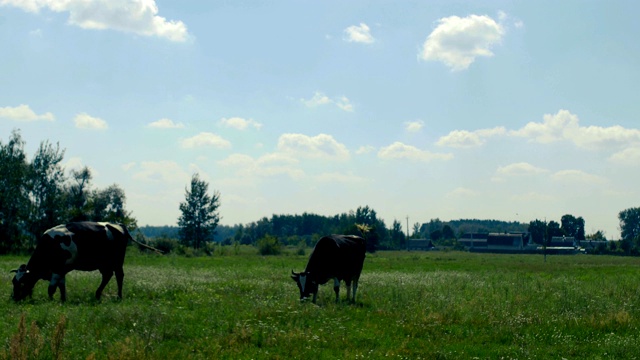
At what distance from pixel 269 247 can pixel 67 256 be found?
230 feet

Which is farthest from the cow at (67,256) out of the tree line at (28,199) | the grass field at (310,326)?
the tree line at (28,199)

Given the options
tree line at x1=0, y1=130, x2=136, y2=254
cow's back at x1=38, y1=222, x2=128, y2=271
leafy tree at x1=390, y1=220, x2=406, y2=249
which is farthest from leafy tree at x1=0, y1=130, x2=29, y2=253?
leafy tree at x1=390, y1=220, x2=406, y2=249

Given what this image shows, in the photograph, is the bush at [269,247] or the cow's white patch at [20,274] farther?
the bush at [269,247]

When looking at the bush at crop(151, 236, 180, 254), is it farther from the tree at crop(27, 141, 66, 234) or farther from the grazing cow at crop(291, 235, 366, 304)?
the grazing cow at crop(291, 235, 366, 304)

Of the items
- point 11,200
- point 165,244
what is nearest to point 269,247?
point 165,244

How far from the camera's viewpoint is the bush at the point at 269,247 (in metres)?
89.9

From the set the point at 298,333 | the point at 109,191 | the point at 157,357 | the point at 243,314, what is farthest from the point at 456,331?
the point at 109,191

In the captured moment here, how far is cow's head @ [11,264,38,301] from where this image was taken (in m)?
20.0

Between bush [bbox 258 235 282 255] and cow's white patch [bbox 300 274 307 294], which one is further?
bush [bbox 258 235 282 255]

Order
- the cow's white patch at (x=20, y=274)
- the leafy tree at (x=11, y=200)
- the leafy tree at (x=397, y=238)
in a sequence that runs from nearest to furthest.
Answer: the cow's white patch at (x=20, y=274) → the leafy tree at (x=11, y=200) → the leafy tree at (x=397, y=238)

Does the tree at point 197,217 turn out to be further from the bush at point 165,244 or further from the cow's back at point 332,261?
the cow's back at point 332,261

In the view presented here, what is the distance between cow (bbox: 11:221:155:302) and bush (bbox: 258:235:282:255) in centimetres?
6812

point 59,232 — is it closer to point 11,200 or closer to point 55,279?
point 55,279

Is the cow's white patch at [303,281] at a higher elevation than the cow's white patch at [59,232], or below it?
below
